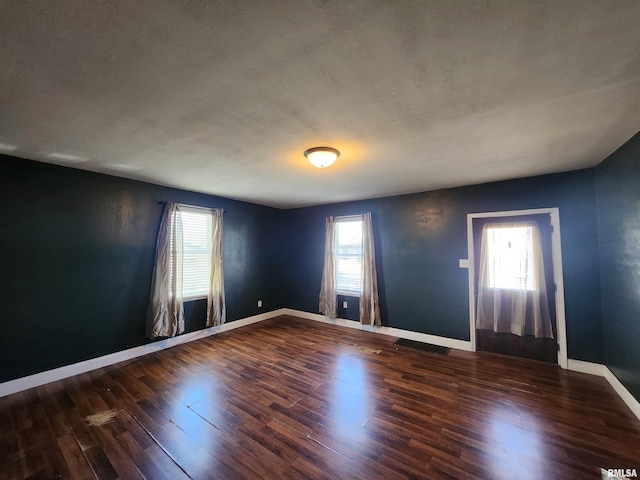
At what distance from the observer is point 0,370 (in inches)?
98.2

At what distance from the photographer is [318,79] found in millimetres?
1415

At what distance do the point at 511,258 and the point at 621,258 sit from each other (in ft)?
3.49

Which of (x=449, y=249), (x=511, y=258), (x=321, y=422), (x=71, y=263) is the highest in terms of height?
(x=449, y=249)

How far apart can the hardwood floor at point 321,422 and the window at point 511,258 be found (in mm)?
1031

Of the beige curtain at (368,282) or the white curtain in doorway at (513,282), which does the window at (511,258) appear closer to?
the white curtain in doorway at (513,282)

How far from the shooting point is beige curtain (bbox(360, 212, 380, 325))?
4.39 meters

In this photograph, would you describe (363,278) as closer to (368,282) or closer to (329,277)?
(368,282)

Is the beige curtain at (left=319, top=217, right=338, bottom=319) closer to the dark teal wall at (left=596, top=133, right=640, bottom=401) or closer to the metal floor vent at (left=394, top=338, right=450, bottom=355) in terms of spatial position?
the metal floor vent at (left=394, top=338, right=450, bottom=355)

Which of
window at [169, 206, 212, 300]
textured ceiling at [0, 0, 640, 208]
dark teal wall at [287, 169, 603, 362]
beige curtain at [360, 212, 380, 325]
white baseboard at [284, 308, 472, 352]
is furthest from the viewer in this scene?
beige curtain at [360, 212, 380, 325]

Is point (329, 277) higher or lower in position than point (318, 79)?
lower

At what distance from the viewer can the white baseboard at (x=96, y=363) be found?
8.45 feet

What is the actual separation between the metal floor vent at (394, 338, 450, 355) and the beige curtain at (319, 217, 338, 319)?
1.38 meters

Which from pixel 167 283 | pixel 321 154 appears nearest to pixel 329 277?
pixel 167 283

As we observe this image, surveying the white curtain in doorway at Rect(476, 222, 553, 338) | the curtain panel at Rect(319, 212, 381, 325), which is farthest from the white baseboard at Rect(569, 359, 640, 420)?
the curtain panel at Rect(319, 212, 381, 325)
